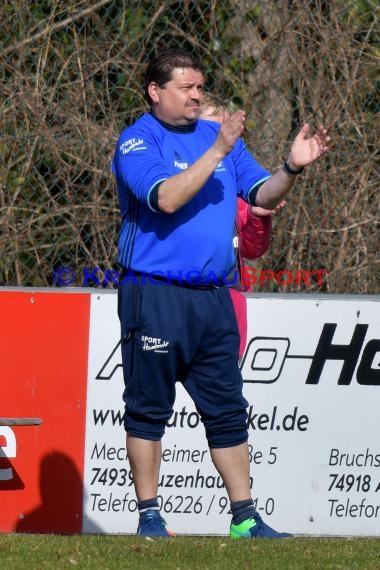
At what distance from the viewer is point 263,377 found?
6.54 metres

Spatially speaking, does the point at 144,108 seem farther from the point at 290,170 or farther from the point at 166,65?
the point at 290,170

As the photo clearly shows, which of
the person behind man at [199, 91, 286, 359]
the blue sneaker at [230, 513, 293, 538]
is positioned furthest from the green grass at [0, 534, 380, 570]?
the person behind man at [199, 91, 286, 359]

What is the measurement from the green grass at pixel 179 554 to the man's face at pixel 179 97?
1902 mm

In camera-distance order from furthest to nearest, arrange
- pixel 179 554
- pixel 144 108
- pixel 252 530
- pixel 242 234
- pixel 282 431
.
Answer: pixel 144 108 < pixel 282 431 < pixel 242 234 < pixel 252 530 < pixel 179 554

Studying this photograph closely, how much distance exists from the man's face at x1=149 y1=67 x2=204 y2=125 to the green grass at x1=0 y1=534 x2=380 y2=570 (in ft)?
6.24

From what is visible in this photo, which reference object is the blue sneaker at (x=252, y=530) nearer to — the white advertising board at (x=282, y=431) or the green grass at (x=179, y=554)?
the green grass at (x=179, y=554)

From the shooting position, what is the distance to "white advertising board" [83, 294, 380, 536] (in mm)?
6496

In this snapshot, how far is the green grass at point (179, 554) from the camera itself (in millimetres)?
4441

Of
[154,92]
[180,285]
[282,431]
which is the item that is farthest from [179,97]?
[282,431]

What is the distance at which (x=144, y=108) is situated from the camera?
7766 mm

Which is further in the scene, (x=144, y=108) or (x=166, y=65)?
(x=144, y=108)

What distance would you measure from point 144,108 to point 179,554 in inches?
155

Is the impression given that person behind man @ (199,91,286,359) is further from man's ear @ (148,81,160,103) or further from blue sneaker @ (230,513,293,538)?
blue sneaker @ (230,513,293,538)

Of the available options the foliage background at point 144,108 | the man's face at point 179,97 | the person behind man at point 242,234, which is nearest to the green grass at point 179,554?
the person behind man at point 242,234
